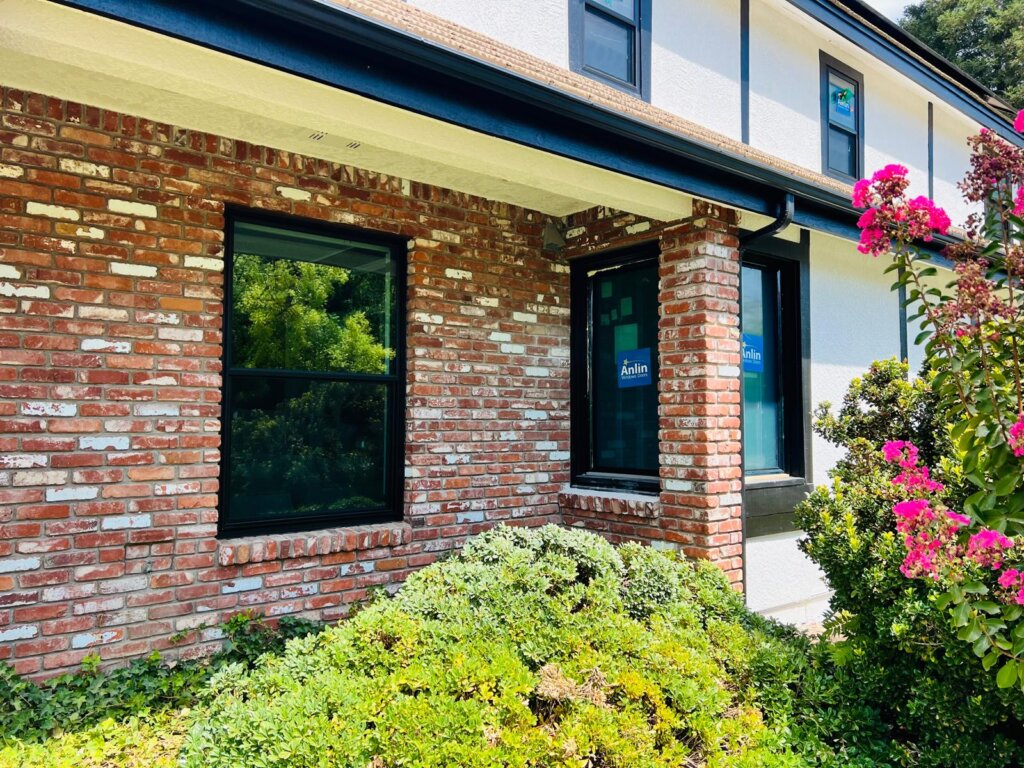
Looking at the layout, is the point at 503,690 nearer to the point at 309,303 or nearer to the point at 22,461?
the point at 22,461

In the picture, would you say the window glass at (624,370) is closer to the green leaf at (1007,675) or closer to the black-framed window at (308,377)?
the black-framed window at (308,377)

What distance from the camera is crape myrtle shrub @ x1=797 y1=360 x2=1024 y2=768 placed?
2.59 metres

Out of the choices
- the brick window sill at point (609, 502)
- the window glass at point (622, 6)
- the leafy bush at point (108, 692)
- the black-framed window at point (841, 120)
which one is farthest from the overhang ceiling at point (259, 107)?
the black-framed window at point (841, 120)

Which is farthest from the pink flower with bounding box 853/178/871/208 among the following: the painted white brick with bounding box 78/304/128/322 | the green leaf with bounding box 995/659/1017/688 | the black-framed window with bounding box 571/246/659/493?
the painted white brick with bounding box 78/304/128/322

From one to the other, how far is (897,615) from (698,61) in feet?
14.7

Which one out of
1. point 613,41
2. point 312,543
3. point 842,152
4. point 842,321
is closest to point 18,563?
point 312,543

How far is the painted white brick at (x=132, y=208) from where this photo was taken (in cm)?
343

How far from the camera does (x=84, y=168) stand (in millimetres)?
3352

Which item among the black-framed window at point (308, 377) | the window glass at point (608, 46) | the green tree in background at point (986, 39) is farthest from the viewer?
the green tree in background at point (986, 39)

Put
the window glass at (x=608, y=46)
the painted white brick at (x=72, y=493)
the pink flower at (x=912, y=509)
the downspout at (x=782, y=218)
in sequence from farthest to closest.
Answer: the window glass at (x=608, y=46), the downspout at (x=782, y=218), the painted white brick at (x=72, y=493), the pink flower at (x=912, y=509)

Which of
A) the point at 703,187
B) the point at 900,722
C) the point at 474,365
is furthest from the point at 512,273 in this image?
the point at 900,722

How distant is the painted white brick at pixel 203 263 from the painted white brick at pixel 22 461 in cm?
118

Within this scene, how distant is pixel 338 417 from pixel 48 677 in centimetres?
192

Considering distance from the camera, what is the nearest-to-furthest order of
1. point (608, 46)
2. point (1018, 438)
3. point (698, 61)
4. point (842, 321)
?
point (1018, 438) < point (608, 46) < point (698, 61) < point (842, 321)
